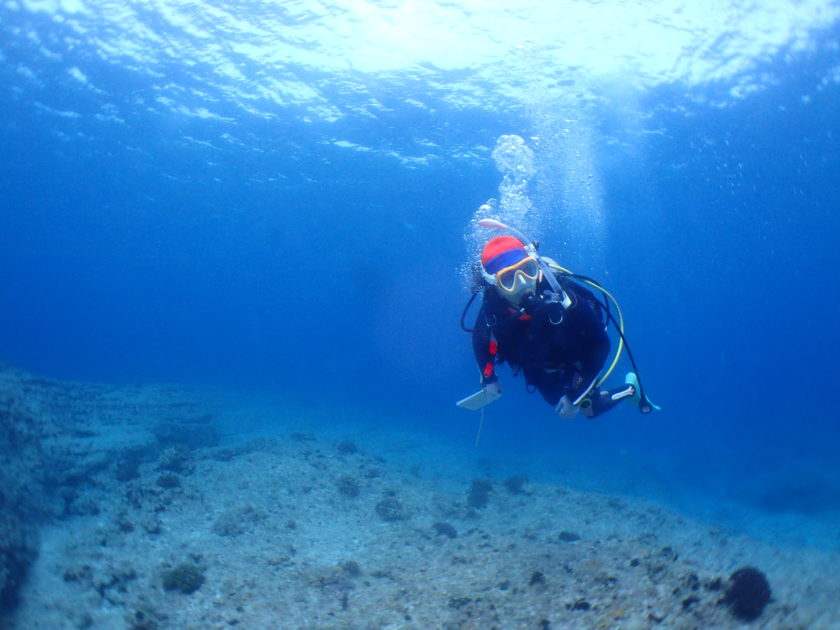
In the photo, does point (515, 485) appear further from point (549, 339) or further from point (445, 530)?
point (549, 339)

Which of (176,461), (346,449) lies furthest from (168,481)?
(346,449)

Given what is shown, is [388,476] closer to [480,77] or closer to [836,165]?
[480,77]

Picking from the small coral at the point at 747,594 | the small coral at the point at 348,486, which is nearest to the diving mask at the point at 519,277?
the small coral at the point at 747,594

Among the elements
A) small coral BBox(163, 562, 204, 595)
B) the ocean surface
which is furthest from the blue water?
small coral BBox(163, 562, 204, 595)

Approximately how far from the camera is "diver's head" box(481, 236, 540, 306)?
555cm

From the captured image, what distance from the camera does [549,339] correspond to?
6004 millimetres

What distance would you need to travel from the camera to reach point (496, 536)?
987 cm

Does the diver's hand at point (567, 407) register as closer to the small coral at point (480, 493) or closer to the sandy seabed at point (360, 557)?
the sandy seabed at point (360, 557)

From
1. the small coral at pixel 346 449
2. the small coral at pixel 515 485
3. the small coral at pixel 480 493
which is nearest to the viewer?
the small coral at pixel 480 493

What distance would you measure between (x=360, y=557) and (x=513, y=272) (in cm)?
581

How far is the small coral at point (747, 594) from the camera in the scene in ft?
12.8

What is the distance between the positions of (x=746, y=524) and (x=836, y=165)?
24795 millimetres

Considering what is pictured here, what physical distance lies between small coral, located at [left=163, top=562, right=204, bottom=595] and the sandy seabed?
0.02 meters

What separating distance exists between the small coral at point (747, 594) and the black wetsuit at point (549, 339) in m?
2.43
